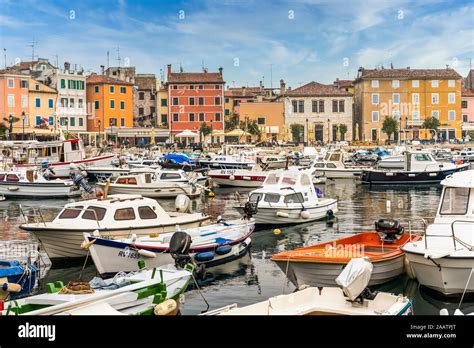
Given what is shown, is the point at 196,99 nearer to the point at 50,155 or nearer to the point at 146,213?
the point at 50,155

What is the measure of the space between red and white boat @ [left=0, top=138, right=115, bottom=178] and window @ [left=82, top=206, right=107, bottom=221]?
72.7 ft

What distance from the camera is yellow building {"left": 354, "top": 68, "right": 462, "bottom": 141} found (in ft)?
162

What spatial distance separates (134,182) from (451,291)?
19.2m

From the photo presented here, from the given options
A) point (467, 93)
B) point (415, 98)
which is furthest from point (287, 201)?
point (467, 93)

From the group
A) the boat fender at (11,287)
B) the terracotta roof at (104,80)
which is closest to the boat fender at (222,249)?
the boat fender at (11,287)

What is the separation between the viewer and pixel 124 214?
44.5 ft

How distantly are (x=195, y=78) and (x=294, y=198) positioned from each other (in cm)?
4105

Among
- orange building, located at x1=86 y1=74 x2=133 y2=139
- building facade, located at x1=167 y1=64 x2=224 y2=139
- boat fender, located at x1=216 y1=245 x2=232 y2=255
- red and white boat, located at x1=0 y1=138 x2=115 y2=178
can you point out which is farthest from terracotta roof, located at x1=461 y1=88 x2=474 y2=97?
boat fender, located at x1=216 y1=245 x2=232 y2=255

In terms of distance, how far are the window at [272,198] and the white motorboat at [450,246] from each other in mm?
7472

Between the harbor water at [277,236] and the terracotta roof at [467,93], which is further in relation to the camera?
the terracotta roof at [467,93]

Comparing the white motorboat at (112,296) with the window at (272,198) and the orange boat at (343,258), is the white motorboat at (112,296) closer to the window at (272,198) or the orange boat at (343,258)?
the orange boat at (343,258)

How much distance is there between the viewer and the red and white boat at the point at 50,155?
117ft

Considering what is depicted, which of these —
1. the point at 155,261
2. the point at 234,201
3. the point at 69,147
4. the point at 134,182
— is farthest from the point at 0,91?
the point at 155,261
